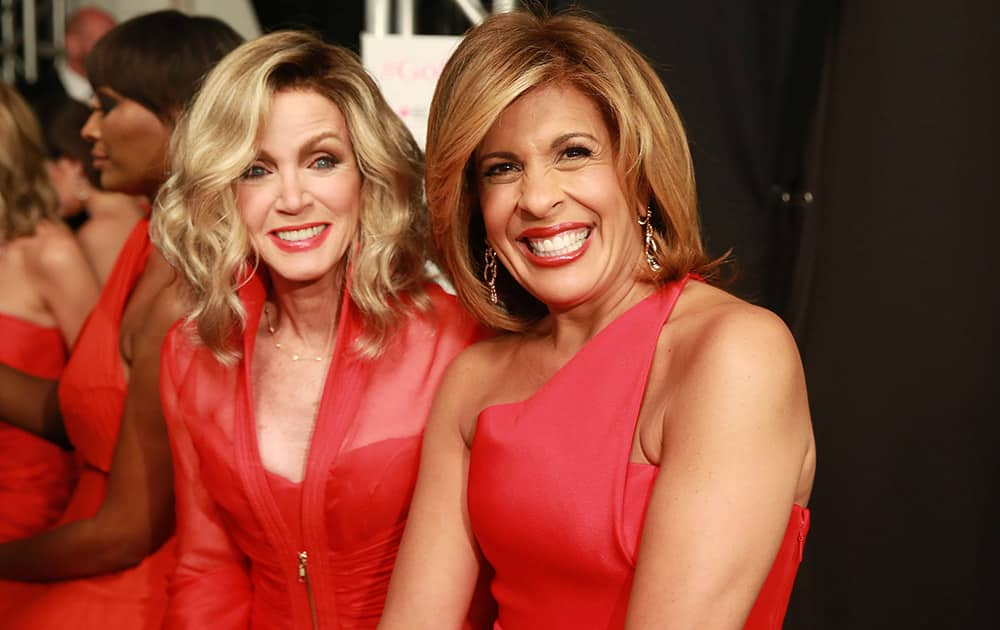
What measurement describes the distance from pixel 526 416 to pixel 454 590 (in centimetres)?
35

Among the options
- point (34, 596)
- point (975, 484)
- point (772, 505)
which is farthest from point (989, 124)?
point (34, 596)

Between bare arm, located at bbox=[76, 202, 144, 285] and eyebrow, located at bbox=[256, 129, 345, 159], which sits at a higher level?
eyebrow, located at bbox=[256, 129, 345, 159]

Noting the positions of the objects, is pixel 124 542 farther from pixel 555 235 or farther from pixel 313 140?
pixel 555 235

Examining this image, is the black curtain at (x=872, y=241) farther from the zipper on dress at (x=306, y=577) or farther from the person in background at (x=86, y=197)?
the person in background at (x=86, y=197)

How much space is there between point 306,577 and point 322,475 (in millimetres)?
207

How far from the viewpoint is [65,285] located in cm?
298

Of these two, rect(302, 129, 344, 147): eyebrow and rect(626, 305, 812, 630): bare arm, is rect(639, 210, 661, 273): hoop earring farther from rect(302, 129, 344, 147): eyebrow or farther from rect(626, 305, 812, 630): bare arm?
rect(302, 129, 344, 147): eyebrow

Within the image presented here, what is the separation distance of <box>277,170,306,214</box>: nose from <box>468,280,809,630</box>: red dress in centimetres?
57

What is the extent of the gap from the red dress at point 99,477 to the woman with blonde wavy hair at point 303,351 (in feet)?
0.95

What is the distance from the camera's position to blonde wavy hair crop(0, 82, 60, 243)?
307 cm

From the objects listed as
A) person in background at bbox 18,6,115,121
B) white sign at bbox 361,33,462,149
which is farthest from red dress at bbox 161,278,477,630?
person in background at bbox 18,6,115,121

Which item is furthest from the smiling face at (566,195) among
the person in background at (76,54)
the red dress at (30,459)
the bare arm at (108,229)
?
the person in background at (76,54)

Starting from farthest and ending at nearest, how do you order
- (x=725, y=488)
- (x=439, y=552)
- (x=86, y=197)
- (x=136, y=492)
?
(x=86, y=197), (x=136, y=492), (x=439, y=552), (x=725, y=488)

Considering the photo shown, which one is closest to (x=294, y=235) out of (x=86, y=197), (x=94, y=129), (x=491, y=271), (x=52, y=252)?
(x=491, y=271)
